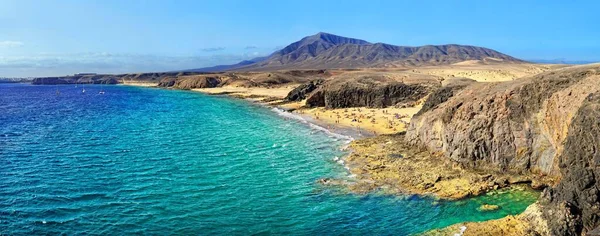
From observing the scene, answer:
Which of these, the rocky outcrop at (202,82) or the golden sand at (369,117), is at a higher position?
the rocky outcrop at (202,82)

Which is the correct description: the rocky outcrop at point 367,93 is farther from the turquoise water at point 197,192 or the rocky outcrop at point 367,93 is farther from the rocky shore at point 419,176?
the rocky shore at point 419,176

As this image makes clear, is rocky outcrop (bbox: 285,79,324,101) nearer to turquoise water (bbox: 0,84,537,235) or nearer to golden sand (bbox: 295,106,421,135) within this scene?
golden sand (bbox: 295,106,421,135)

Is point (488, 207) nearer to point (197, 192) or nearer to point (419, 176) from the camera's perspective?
point (419, 176)

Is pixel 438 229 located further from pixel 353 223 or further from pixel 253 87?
pixel 253 87

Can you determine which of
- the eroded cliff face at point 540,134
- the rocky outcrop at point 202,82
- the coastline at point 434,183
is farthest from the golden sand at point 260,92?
the eroded cliff face at point 540,134

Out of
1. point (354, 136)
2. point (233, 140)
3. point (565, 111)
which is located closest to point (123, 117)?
point (233, 140)

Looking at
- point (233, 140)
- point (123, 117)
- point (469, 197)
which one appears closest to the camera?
point (469, 197)

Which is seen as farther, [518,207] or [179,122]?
[179,122]
